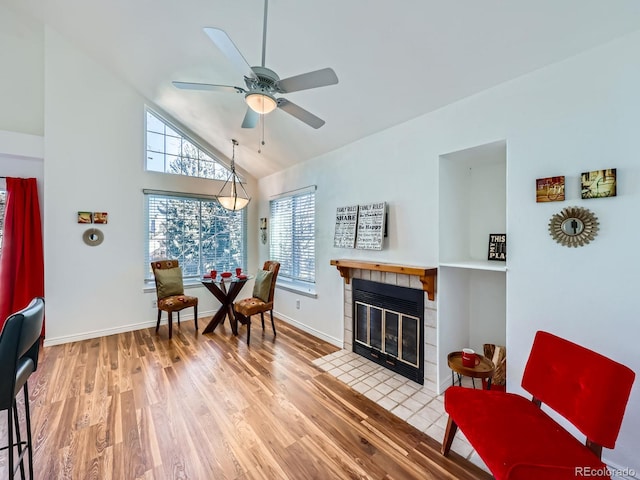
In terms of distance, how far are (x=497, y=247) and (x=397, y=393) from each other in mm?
1647

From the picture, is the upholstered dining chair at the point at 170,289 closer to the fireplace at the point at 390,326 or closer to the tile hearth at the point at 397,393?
the tile hearth at the point at 397,393

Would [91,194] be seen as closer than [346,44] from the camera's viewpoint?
No

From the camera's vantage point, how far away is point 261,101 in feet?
5.64

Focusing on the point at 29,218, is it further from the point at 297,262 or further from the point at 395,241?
the point at 395,241

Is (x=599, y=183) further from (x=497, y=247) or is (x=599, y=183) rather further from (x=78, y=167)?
(x=78, y=167)

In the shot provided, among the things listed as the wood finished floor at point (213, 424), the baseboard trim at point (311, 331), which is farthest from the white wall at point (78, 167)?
the baseboard trim at point (311, 331)

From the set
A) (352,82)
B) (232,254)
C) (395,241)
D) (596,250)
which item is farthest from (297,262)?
(596,250)

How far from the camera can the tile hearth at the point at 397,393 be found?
193cm

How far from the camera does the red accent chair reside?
44.2 inches

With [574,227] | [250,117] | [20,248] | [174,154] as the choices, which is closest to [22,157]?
[20,248]

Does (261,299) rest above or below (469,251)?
below

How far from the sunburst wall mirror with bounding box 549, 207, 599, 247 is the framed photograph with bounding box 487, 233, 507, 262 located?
700mm

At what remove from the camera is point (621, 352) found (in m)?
1.56

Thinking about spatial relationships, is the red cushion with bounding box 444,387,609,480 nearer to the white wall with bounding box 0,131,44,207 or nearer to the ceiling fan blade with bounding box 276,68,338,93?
the ceiling fan blade with bounding box 276,68,338,93
